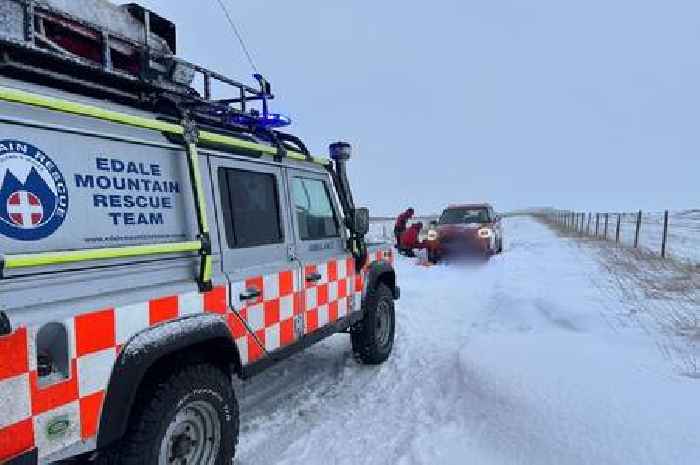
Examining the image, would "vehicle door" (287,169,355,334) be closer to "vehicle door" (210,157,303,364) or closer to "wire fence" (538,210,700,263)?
"vehicle door" (210,157,303,364)

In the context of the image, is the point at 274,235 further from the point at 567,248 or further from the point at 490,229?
the point at 567,248

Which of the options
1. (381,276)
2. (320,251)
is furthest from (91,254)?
(381,276)

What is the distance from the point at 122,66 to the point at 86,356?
181 cm

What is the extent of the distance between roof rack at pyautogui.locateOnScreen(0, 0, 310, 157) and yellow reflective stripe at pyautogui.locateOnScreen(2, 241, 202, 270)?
0.73m

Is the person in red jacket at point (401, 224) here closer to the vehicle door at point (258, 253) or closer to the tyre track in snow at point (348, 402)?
the tyre track in snow at point (348, 402)

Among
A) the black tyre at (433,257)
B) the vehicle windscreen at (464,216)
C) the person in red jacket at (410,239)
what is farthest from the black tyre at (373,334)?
the person in red jacket at (410,239)

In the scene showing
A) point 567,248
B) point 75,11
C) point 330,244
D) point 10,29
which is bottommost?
point 567,248

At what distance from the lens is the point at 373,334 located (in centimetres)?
555

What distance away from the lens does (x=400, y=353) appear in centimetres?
607

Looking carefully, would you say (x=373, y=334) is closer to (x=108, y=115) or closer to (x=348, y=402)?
(x=348, y=402)

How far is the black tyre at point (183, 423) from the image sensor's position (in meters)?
2.62

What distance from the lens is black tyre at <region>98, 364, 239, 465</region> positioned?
8.58 ft

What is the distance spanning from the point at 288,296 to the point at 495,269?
9.59m

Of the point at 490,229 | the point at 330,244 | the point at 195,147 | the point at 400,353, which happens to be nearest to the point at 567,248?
the point at 490,229
